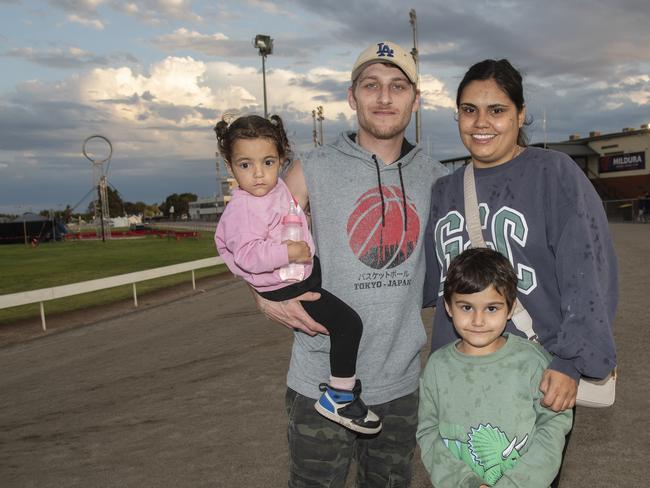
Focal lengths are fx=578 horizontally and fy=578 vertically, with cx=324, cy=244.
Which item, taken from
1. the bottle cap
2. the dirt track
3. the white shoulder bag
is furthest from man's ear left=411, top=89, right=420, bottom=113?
the dirt track

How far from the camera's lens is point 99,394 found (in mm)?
6887

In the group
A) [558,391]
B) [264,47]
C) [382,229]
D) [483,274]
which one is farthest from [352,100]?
[264,47]

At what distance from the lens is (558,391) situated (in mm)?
2213

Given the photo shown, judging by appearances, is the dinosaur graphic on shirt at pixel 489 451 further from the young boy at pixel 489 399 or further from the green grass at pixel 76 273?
the green grass at pixel 76 273

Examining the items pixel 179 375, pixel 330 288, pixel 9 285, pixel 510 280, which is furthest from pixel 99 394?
pixel 9 285

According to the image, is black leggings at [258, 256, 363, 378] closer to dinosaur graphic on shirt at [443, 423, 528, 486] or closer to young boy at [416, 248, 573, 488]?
young boy at [416, 248, 573, 488]

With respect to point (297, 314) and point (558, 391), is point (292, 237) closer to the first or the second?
point (297, 314)

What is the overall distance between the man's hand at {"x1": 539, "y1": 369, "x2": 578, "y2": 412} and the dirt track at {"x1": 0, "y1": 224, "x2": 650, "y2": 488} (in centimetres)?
235

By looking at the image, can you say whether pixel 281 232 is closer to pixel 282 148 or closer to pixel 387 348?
pixel 282 148

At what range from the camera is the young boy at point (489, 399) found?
2.27 m

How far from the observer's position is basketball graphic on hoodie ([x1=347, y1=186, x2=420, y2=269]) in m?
2.92

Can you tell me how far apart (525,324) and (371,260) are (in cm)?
81

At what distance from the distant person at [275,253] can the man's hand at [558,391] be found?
94 cm

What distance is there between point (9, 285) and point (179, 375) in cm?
1344
